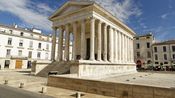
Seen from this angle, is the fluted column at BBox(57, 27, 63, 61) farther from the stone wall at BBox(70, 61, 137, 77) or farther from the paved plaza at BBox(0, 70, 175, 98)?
the stone wall at BBox(70, 61, 137, 77)

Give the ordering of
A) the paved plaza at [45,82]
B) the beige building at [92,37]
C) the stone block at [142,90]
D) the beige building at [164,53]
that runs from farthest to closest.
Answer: the beige building at [164,53] → the beige building at [92,37] → the paved plaza at [45,82] → the stone block at [142,90]

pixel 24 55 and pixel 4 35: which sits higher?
pixel 4 35

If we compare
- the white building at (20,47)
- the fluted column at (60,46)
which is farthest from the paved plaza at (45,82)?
the white building at (20,47)

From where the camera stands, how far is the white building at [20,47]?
132 feet

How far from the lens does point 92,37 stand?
22.6 metres

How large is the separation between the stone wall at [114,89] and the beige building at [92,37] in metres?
6.41

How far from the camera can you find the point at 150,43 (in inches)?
2165

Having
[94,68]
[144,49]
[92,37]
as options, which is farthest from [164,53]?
[94,68]

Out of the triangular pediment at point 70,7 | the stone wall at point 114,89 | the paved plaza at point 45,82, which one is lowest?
the paved plaza at point 45,82

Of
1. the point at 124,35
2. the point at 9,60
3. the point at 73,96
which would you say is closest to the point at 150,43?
the point at 124,35

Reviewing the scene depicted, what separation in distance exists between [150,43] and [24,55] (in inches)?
1772

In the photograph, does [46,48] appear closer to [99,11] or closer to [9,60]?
[9,60]

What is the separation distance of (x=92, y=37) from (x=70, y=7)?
8610mm

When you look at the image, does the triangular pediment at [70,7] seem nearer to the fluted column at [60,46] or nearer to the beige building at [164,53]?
the fluted column at [60,46]
